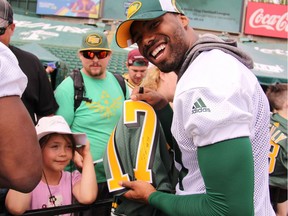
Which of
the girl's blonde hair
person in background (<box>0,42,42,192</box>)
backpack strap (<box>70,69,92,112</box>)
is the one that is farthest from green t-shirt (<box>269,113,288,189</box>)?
person in background (<box>0,42,42,192</box>)

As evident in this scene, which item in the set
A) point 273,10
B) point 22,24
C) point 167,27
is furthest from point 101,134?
point 273,10

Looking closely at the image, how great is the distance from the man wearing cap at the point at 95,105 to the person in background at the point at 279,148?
1.56 metres

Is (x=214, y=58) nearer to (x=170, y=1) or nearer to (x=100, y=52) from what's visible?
(x=170, y=1)

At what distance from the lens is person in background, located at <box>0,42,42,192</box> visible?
115 centimetres

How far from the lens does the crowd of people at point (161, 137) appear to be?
1.18m

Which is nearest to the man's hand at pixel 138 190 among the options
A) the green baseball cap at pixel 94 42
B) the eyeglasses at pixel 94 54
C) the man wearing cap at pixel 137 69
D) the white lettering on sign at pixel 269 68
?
the eyeglasses at pixel 94 54

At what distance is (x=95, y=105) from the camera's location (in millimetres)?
3127

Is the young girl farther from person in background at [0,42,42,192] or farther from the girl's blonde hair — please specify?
→ the girl's blonde hair

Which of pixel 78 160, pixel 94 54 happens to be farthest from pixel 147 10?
→ pixel 94 54

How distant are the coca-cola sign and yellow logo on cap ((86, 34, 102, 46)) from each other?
14.0m

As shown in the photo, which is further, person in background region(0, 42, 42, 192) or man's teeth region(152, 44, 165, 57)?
man's teeth region(152, 44, 165, 57)

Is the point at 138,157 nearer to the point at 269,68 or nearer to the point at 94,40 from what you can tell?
the point at 94,40

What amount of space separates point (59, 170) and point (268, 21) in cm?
1590

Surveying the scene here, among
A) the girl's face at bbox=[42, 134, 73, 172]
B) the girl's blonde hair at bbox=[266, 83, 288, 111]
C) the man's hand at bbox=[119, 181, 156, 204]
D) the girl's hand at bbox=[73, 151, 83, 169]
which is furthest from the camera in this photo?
the girl's blonde hair at bbox=[266, 83, 288, 111]
